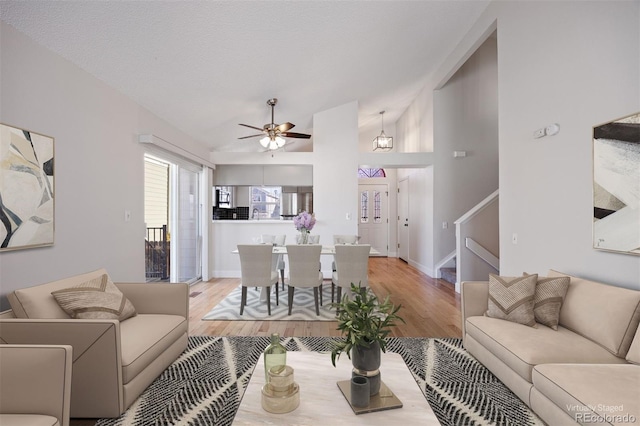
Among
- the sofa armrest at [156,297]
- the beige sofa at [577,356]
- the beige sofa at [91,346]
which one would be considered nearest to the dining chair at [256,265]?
the sofa armrest at [156,297]

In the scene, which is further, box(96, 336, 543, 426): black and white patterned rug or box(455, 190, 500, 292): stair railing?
box(455, 190, 500, 292): stair railing

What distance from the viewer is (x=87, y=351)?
188cm

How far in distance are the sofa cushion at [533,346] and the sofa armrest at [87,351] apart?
2.43m

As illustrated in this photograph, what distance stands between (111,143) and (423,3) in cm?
373

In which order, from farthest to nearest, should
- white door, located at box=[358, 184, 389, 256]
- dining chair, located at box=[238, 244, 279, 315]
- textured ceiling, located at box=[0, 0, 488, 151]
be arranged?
white door, located at box=[358, 184, 389, 256]
dining chair, located at box=[238, 244, 279, 315]
textured ceiling, located at box=[0, 0, 488, 151]

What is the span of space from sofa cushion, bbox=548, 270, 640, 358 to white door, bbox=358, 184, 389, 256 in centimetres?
706

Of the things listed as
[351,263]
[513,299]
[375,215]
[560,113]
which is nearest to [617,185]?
[560,113]

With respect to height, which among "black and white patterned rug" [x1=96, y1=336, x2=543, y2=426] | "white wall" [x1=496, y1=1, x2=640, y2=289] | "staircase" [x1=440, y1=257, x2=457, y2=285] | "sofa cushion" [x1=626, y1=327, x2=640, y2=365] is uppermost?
"white wall" [x1=496, y1=1, x2=640, y2=289]

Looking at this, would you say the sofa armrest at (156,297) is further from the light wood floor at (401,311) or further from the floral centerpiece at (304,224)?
the floral centerpiece at (304,224)

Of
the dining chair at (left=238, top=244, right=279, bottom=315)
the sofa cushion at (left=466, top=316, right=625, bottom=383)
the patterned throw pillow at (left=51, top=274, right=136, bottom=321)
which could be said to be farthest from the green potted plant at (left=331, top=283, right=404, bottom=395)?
the dining chair at (left=238, top=244, right=279, bottom=315)

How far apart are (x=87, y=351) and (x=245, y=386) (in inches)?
40.6

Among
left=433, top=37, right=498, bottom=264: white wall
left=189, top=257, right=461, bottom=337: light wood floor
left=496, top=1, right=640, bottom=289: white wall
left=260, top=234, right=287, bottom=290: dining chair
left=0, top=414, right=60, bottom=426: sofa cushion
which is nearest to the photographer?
left=0, top=414, right=60, bottom=426: sofa cushion

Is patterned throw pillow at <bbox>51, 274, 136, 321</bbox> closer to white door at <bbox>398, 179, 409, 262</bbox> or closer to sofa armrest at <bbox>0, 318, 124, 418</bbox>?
sofa armrest at <bbox>0, 318, 124, 418</bbox>

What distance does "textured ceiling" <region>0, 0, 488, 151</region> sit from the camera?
8.11 ft
